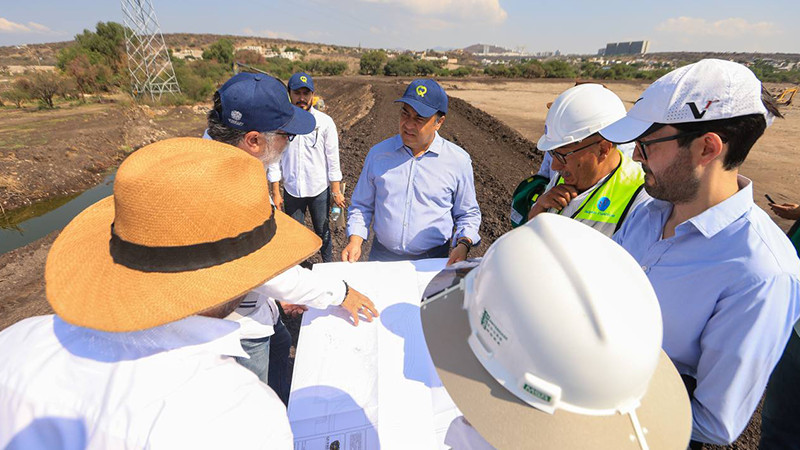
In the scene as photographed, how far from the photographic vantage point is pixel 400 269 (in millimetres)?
2297

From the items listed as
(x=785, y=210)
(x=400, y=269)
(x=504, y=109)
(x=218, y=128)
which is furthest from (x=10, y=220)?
(x=504, y=109)

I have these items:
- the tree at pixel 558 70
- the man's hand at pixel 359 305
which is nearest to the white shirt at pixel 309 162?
the man's hand at pixel 359 305

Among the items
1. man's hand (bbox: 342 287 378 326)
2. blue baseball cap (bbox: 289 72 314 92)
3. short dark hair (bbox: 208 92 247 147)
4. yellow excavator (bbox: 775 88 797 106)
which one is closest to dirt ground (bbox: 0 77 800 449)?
yellow excavator (bbox: 775 88 797 106)

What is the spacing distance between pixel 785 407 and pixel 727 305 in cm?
149

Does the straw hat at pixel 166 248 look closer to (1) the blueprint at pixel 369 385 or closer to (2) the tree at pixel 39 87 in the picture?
(1) the blueprint at pixel 369 385

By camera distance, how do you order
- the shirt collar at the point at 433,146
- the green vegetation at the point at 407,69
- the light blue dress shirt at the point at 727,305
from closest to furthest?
the light blue dress shirt at the point at 727,305 → the shirt collar at the point at 433,146 → the green vegetation at the point at 407,69

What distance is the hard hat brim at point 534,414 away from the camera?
0.74m

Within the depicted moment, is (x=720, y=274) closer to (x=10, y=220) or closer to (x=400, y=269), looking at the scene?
(x=400, y=269)

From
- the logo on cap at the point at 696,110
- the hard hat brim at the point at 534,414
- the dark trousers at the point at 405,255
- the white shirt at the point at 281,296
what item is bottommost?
the dark trousers at the point at 405,255

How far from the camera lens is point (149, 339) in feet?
2.96

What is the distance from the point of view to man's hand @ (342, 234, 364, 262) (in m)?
2.41

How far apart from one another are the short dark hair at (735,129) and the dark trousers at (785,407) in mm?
1442

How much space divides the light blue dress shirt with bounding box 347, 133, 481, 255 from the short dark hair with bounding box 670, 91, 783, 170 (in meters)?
1.43

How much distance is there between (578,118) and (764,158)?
13736 mm
